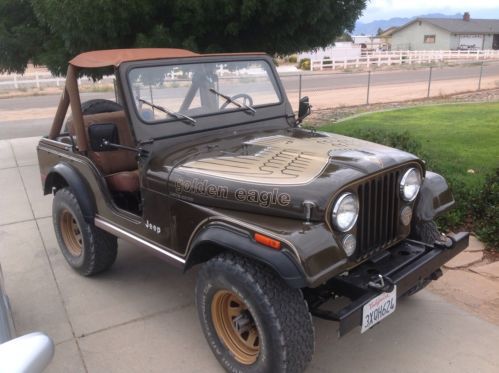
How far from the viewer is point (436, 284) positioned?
157 inches

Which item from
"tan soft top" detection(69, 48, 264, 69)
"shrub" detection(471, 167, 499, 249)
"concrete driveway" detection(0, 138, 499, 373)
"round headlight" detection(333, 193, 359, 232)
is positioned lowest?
"concrete driveway" detection(0, 138, 499, 373)

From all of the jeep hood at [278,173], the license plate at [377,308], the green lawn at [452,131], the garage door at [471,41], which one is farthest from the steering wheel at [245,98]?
the garage door at [471,41]

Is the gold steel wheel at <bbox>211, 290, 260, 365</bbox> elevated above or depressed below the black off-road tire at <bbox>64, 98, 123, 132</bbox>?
below

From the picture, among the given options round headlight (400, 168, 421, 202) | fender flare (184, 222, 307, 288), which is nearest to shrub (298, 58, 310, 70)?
round headlight (400, 168, 421, 202)

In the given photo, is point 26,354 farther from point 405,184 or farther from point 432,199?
point 432,199

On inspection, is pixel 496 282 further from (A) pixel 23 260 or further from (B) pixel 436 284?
(A) pixel 23 260

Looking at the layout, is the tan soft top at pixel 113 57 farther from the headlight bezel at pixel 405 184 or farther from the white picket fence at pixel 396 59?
the white picket fence at pixel 396 59

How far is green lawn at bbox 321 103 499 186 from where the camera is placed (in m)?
→ 6.17

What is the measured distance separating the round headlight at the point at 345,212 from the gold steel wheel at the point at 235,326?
69 cm

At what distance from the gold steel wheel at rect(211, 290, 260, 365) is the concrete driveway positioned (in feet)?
0.78

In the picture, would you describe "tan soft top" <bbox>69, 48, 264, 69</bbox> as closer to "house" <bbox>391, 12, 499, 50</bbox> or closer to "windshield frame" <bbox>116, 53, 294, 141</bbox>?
"windshield frame" <bbox>116, 53, 294, 141</bbox>

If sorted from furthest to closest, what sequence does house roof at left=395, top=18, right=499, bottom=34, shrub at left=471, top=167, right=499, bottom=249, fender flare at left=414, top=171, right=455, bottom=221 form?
house roof at left=395, top=18, right=499, bottom=34, shrub at left=471, top=167, right=499, bottom=249, fender flare at left=414, top=171, right=455, bottom=221

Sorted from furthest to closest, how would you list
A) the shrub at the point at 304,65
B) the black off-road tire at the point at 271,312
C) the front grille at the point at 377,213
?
the shrub at the point at 304,65, the front grille at the point at 377,213, the black off-road tire at the point at 271,312

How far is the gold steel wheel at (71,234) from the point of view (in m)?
4.32
